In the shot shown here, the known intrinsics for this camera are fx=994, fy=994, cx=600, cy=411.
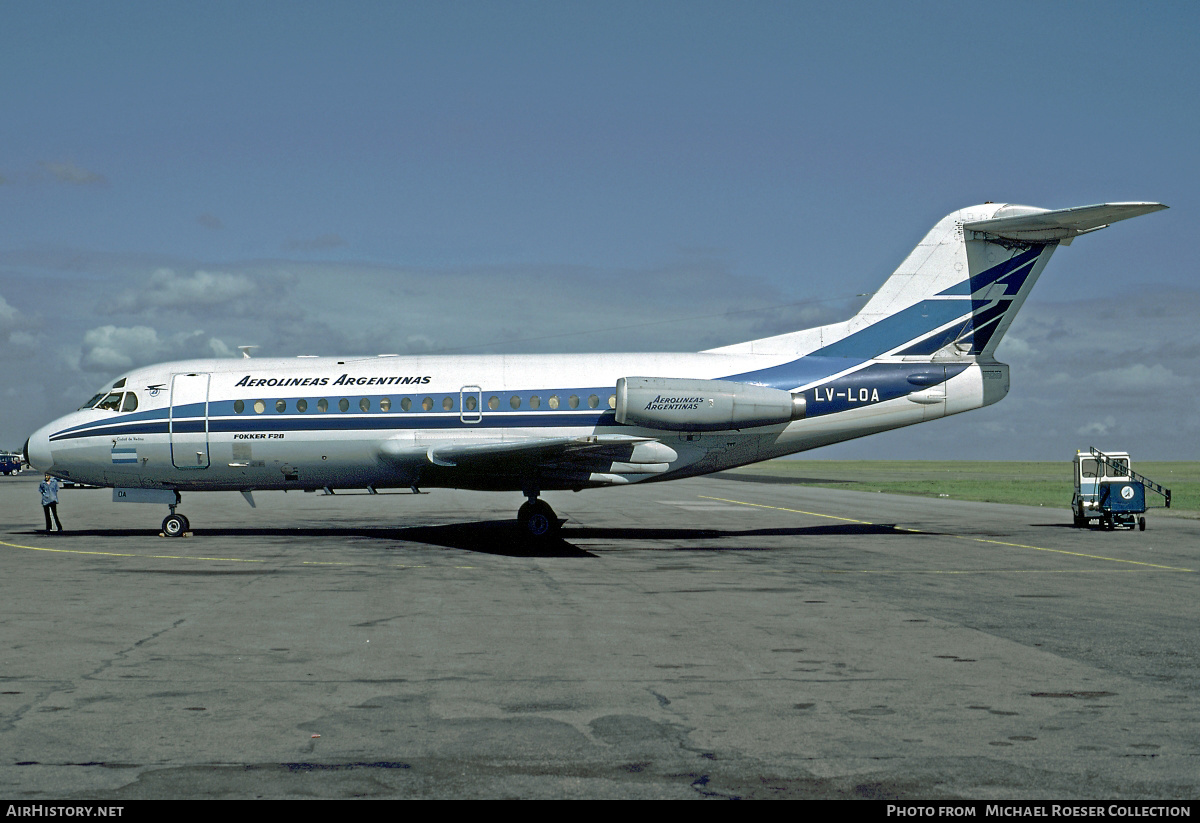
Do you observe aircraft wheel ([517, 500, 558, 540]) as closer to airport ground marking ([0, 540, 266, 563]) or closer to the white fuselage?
the white fuselage

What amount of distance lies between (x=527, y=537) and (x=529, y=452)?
11.5ft

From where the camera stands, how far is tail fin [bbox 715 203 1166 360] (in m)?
25.9

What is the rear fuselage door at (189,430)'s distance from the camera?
2509cm

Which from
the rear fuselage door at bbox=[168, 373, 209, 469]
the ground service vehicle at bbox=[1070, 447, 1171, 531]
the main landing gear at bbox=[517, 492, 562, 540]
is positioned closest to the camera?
the main landing gear at bbox=[517, 492, 562, 540]

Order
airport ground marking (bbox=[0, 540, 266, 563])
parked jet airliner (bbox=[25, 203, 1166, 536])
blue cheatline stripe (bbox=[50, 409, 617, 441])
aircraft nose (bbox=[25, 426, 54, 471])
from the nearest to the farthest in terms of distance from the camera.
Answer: airport ground marking (bbox=[0, 540, 266, 563]) < parked jet airliner (bbox=[25, 203, 1166, 536]) < blue cheatline stripe (bbox=[50, 409, 617, 441]) < aircraft nose (bbox=[25, 426, 54, 471])

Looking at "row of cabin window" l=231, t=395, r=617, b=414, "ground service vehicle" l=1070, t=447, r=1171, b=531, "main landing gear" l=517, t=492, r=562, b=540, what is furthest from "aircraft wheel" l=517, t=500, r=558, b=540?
"ground service vehicle" l=1070, t=447, r=1171, b=531

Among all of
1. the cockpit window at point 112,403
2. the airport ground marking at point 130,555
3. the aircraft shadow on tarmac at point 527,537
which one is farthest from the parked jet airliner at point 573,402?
the airport ground marking at point 130,555

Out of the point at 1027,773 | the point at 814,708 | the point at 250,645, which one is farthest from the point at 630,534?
the point at 1027,773

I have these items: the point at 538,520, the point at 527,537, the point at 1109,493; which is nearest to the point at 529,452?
the point at 538,520

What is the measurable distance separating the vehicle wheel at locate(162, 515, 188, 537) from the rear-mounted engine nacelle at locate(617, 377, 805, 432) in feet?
39.0

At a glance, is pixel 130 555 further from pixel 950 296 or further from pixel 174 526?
pixel 950 296

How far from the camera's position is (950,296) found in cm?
2617

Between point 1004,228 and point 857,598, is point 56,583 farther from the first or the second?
point 1004,228

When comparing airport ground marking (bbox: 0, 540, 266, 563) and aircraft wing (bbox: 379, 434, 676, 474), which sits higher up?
aircraft wing (bbox: 379, 434, 676, 474)
